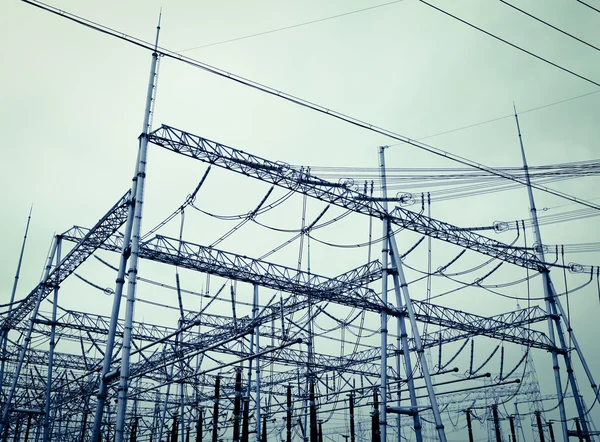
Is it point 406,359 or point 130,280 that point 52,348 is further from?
point 406,359

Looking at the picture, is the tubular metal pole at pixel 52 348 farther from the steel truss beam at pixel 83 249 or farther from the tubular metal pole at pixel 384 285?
the tubular metal pole at pixel 384 285

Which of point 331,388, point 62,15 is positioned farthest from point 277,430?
point 62,15

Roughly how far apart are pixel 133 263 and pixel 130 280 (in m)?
0.53

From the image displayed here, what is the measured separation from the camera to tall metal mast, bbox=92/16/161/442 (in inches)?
541

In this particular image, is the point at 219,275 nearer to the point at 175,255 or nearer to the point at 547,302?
Answer: the point at 175,255

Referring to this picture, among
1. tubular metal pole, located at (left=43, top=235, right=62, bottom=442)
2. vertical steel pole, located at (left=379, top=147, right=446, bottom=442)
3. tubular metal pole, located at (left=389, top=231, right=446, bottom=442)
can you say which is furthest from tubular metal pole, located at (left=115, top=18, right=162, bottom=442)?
tubular metal pole, located at (left=389, top=231, right=446, bottom=442)

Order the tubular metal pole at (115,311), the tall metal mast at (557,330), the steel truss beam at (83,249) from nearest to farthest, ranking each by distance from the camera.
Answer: the tubular metal pole at (115,311) → the steel truss beam at (83,249) → the tall metal mast at (557,330)

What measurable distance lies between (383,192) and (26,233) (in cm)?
2102

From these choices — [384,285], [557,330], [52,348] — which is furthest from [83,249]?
[557,330]

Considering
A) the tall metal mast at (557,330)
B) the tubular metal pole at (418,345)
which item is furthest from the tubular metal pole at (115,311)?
the tall metal mast at (557,330)

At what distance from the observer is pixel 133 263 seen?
14898 millimetres

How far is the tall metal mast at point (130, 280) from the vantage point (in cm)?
1373

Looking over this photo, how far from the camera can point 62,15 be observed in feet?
34.4

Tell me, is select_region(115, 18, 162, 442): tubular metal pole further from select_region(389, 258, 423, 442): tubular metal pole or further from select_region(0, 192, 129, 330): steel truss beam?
select_region(389, 258, 423, 442): tubular metal pole
